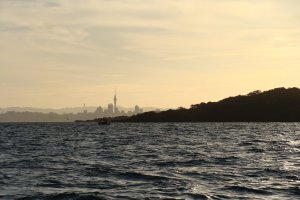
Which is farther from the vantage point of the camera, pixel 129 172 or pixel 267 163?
pixel 267 163

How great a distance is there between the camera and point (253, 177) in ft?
116

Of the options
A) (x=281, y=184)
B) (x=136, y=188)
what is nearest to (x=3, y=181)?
(x=136, y=188)

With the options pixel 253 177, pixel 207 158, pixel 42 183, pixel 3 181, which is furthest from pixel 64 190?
pixel 207 158

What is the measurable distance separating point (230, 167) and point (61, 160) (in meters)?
17.9

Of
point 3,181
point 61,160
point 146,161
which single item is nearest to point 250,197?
point 3,181

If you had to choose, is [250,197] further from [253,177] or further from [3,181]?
[3,181]

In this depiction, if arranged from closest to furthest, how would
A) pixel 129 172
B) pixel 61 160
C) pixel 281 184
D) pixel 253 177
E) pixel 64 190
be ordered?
1. pixel 64 190
2. pixel 281 184
3. pixel 253 177
4. pixel 129 172
5. pixel 61 160

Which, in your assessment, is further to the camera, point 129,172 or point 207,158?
point 207,158

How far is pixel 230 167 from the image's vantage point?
137 ft

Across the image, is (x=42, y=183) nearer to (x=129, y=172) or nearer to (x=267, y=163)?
(x=129, y=172)

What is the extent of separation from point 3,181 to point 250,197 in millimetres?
16900

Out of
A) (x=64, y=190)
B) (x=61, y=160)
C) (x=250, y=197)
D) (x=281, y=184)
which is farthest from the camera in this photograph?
(x=61, y=160)

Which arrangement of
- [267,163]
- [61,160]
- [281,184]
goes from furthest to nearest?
[61,160], [267,163], [281,184]

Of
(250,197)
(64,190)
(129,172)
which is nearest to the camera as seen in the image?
(250,197)
